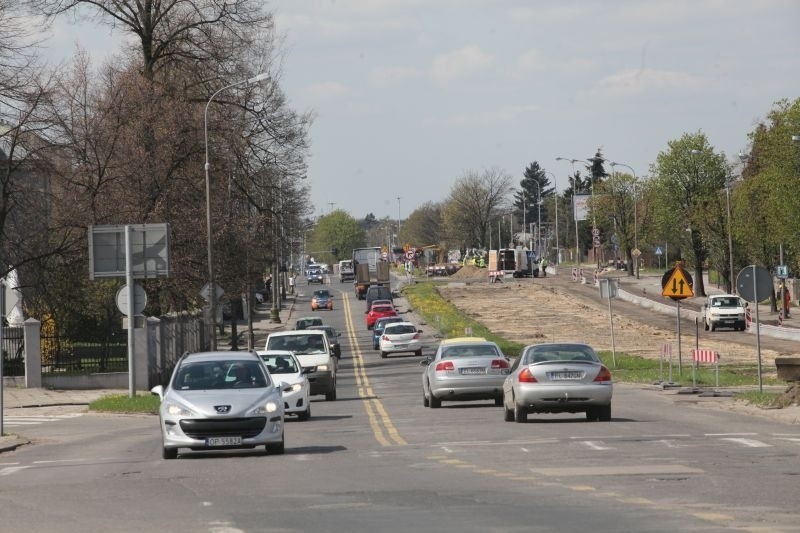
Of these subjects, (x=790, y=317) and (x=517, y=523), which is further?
(x=790, y=317)

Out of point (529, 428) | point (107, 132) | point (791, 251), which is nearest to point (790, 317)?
point (791, 251)

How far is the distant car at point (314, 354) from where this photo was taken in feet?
120

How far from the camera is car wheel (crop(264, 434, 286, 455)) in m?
20.4

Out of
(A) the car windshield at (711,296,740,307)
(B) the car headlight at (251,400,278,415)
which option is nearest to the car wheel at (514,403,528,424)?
(B) the car headlight at (251,400,278,415)

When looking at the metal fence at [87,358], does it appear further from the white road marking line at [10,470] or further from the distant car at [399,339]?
the white road marking line at [10,470]

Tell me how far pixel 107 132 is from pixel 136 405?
19700 mm

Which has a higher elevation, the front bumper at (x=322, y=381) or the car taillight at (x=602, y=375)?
the car taillight at (x=602, y=375)

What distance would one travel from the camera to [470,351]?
31.4m

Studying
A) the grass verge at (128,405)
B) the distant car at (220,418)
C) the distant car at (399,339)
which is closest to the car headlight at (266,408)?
the distant car at (220,418)

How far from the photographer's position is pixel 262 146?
59.6 metres

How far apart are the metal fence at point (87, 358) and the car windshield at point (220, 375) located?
87.1ft

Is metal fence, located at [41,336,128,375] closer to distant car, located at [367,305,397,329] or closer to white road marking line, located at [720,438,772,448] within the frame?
white road marking line, located at [720,438,772,448]

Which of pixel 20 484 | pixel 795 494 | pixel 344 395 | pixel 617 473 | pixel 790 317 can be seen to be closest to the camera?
pixel 795 494

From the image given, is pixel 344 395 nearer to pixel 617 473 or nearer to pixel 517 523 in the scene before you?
pixel 617 473
